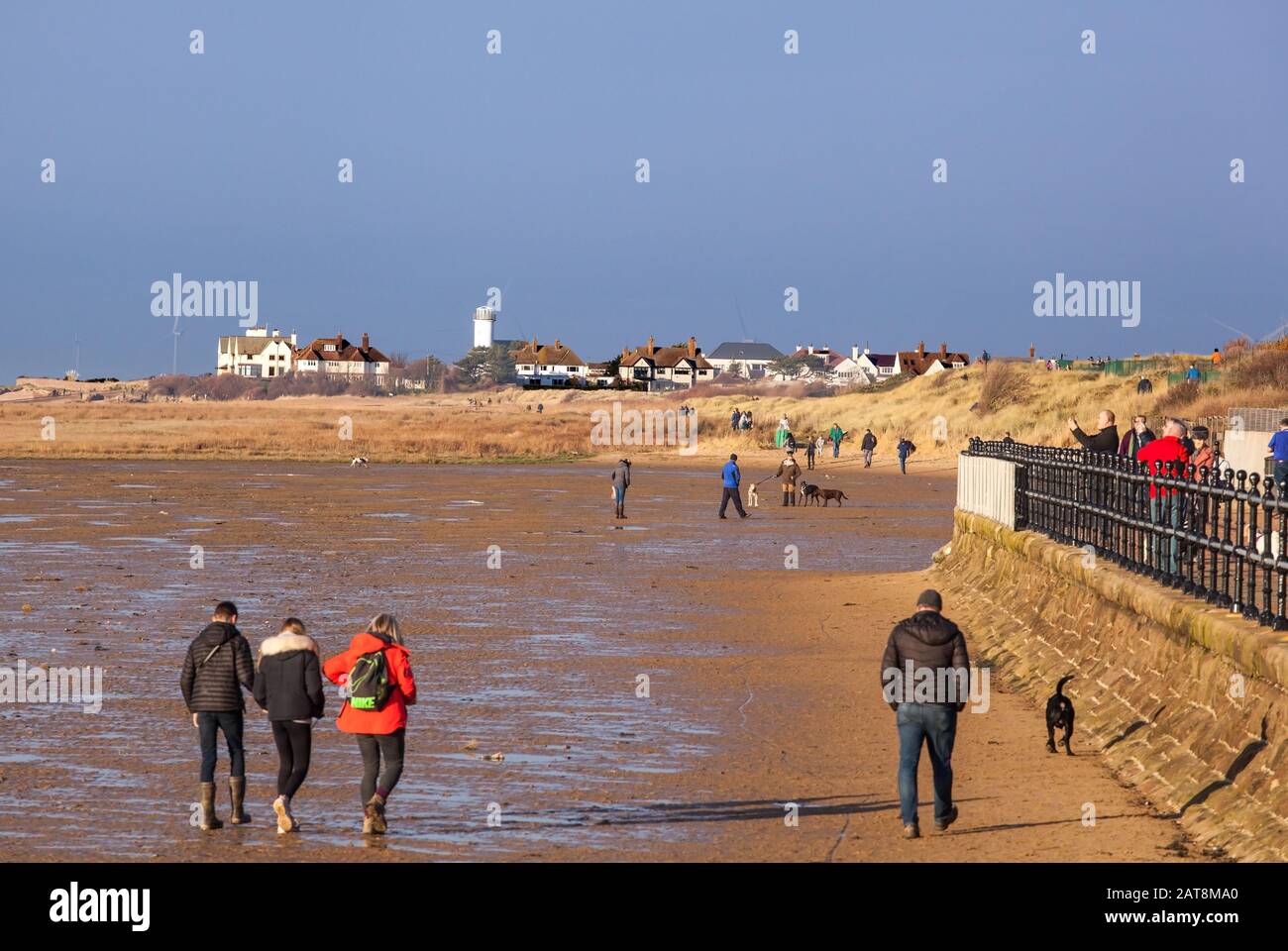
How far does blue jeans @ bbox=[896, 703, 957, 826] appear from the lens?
1098cm

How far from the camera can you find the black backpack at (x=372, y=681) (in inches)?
419

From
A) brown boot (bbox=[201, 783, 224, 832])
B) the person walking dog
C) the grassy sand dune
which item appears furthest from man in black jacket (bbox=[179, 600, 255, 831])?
the grassy sand dune

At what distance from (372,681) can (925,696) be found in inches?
133

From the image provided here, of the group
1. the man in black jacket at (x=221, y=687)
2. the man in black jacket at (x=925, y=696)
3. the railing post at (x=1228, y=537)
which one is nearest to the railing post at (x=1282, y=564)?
the railing post at (x=1228, y=537)

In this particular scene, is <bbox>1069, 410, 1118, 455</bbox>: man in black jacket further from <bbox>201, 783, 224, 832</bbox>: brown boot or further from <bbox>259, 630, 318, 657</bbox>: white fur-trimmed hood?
<bbox>201, 783, 224, 832</bbox>: brown boot

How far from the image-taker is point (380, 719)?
35.2 ft

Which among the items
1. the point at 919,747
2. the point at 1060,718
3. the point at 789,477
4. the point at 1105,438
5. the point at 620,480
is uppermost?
the point at 1105,438

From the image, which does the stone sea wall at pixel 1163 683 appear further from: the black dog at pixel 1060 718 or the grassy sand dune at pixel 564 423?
the grassy sand dune at pixel 564 423

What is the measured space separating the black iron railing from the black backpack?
211 inches

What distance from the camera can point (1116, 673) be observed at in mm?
14258

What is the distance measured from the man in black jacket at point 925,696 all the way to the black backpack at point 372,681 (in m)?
3.06

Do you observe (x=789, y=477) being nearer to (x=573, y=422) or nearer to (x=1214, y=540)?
(x=1214, y=540)

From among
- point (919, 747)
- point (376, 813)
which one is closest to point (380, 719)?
point (376, 813)
